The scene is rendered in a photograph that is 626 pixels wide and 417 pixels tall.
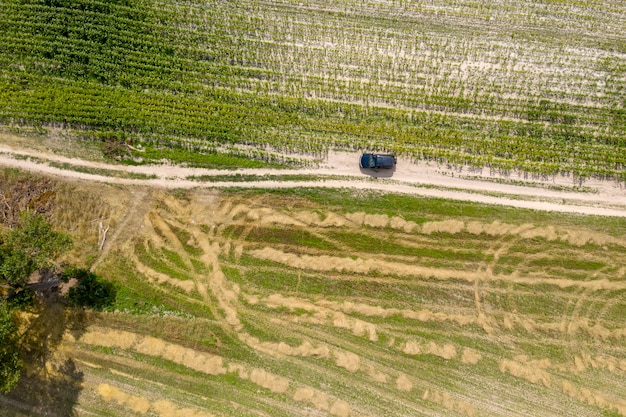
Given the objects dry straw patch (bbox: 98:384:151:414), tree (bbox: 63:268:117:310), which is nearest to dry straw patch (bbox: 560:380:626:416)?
dry straw patch (bbox: 98:384:151:414)

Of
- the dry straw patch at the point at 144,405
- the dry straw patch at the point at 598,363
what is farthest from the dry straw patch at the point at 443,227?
the dry straw patch at the point at 144,405

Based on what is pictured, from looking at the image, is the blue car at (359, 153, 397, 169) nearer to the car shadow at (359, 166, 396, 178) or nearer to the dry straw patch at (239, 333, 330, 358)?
the car shadow at (359, 166, 396, 178)

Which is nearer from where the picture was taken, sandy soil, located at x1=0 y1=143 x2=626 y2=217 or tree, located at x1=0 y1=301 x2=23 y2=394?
tree, located at x1=0 y1=301 x2=23 y2=394

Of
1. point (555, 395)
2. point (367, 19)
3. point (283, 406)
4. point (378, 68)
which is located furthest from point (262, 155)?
point (555, 395)

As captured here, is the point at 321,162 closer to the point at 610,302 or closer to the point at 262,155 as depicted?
the point at 262,155

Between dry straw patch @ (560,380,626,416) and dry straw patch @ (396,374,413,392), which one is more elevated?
dry straw patch @ (396,374,413,392)
